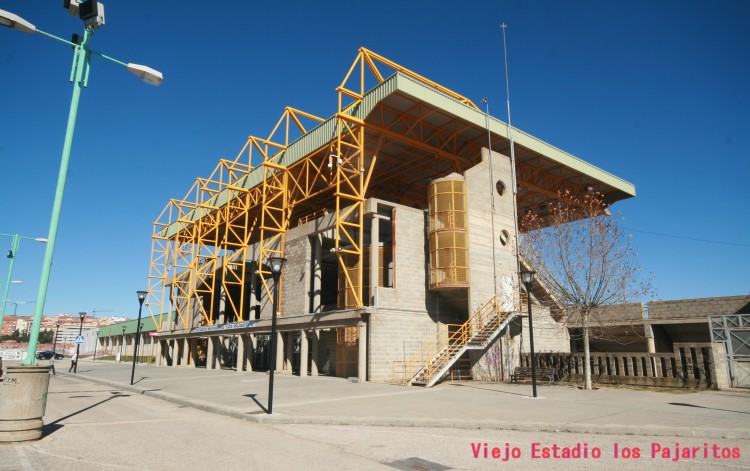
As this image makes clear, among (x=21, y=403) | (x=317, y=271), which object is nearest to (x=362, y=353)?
(x=317, y=271)

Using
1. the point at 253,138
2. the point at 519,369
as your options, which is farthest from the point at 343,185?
the point at 519,369

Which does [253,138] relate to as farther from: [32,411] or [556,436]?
[556,436]

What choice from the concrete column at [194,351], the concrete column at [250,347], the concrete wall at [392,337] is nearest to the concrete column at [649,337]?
the concrete wall at [392,337]

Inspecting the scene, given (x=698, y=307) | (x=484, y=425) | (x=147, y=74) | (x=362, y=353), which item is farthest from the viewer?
(x=698, y=307)

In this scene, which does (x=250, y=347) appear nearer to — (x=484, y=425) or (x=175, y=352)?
(x=175, y=352)

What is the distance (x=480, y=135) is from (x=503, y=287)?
10324 mm

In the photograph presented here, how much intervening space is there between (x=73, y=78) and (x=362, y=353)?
57.3 ft

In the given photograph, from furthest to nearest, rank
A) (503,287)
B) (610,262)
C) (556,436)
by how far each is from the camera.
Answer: (503,287), (610,262), (556,436)

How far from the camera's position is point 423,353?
84.5 ft

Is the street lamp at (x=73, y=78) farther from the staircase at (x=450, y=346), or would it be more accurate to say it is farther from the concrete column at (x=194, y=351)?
the concrete column at (x=194, y=351)

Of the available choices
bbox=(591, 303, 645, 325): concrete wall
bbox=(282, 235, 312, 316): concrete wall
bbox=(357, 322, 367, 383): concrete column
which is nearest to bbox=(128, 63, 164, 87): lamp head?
bbox=(357, 322, 367, 383): concrete column

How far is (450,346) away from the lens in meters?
24.2

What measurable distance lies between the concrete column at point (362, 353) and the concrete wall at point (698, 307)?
828 inches

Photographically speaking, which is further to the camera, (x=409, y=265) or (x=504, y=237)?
(x=504, y=237)
